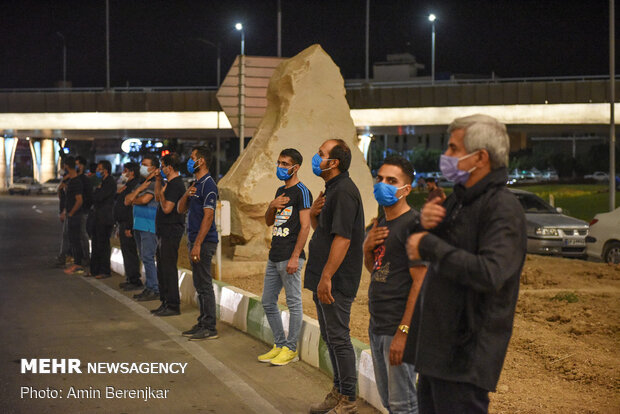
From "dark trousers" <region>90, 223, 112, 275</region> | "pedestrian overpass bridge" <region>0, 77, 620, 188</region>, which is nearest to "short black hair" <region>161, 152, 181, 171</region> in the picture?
"dark trousers" <region>90, 223, 112, 275</region>

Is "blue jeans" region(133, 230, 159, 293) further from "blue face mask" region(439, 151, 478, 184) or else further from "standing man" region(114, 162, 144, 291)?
"blue face mask" region(439, 151, 478, 184)

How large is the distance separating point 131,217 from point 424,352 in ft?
31.8

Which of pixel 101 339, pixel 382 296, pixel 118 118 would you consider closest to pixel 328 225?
pixel 382 296

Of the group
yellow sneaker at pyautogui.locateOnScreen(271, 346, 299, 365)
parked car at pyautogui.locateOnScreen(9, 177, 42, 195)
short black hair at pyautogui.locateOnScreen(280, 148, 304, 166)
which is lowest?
parked car at pyautogui.locateOnScreen(9, 177, 42, 195)

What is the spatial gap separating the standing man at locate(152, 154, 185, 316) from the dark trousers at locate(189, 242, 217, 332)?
1.21m

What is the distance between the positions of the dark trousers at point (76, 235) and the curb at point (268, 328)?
4.02 metres

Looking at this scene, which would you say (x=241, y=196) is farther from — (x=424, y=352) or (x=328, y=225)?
(x=424, y=352)

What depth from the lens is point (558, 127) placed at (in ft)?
175

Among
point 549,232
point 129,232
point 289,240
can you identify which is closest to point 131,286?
point 129,232

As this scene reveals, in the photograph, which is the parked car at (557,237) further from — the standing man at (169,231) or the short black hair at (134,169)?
the standing man at (169,231)

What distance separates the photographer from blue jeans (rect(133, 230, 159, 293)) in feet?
37.9

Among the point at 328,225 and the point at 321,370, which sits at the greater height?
the point at 328,225

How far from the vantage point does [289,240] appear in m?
7.49

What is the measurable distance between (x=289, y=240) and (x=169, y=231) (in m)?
3.17
